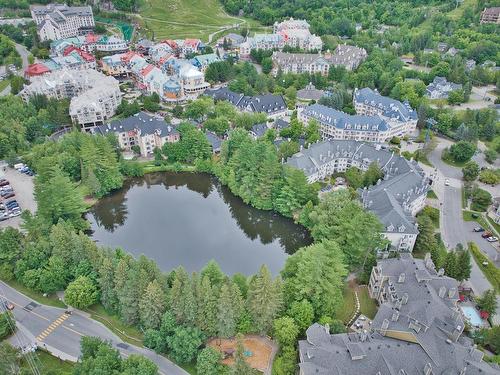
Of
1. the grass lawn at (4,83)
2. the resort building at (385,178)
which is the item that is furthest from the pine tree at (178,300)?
the grass lawn at (4,83)

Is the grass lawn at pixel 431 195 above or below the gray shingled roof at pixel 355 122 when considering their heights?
below

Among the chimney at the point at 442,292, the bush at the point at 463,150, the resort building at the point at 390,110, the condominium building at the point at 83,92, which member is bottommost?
the chimney at the point at 442,292

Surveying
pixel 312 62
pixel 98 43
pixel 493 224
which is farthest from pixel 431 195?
pixel 98 43

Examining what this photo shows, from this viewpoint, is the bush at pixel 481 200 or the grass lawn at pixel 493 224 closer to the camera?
the grass lawn at pixel 493 224

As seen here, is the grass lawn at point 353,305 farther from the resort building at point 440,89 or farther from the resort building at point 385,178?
the resort building at point 440,89

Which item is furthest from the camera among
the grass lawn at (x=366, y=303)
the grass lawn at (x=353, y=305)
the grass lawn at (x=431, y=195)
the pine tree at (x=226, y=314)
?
the grass lawn at (x=431, y=195)

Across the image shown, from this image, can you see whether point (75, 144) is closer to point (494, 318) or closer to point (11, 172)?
point (11, 172)

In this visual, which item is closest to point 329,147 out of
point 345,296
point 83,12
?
point 345,296
